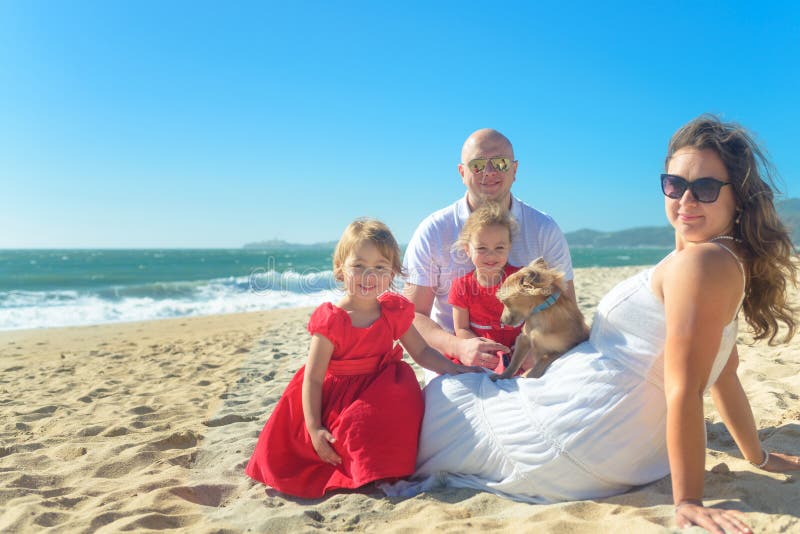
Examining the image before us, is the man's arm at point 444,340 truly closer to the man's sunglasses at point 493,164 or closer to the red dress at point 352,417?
the red dress at point 352,417

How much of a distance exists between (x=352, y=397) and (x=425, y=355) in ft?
1.94

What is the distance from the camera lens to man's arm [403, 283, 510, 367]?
3475 mm

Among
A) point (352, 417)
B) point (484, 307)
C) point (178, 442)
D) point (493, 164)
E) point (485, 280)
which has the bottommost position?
point (178, 442)

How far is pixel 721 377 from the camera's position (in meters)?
2.83

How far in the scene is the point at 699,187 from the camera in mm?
2293

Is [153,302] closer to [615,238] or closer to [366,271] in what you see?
[366,271]

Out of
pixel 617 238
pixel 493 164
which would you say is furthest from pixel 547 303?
pixel 617 238

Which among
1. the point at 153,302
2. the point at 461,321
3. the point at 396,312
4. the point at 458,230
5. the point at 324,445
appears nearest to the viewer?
the point at 324,445

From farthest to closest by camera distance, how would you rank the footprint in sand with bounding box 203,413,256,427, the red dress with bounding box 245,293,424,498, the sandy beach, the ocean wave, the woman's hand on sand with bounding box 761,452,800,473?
the ocean wave < the footprint in sand with bounding box 203,413,256,427 < the red dress with bounding box 245,293,424,498 < the woman's hand on sand with bounding box 761,452,800,473 < the sandy beach

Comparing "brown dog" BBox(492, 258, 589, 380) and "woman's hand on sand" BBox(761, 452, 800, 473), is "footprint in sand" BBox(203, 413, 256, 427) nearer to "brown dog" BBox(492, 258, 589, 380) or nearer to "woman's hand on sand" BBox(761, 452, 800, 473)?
"brown dog" BBox(492, 258, 589, 380)

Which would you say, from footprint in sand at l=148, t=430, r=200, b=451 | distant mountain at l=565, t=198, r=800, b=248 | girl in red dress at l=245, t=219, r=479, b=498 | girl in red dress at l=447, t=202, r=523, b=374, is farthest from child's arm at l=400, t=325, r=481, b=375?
distant mountain at l=565, t=198, r=800, b=248

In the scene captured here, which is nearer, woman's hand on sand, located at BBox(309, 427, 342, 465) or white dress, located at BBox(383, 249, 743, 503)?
white dress, located at BBox(383, 249, 743, 503)

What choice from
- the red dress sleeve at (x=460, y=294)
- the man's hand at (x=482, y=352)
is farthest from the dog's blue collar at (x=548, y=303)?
the red dress sleeve at (x=460, y=294)

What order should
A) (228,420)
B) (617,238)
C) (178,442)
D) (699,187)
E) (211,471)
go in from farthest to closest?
(617,238) < (228,420) < (178,442) < (211,471) < (699,187)
